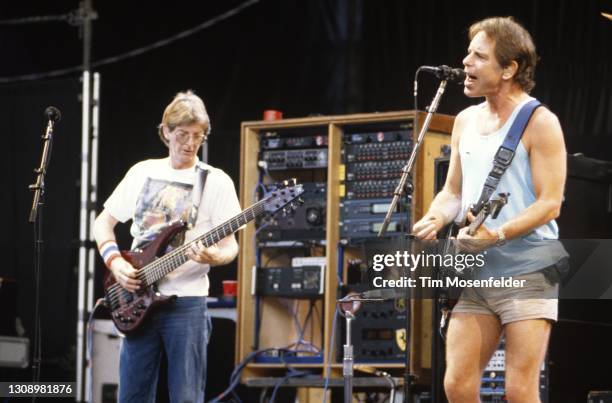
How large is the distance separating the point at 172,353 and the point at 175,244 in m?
0.57

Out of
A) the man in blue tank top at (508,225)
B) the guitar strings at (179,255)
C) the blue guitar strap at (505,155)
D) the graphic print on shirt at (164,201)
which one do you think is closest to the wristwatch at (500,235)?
the man in blue tank top at (508,225)

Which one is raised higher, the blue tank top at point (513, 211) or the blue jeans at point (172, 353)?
the blue tank top at point (513, 211)

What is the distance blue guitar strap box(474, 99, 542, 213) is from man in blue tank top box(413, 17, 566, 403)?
0.03 meters

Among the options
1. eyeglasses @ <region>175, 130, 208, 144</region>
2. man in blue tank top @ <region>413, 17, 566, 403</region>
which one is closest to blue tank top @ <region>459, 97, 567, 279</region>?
man in blue tank top @ <region>413, 17, 566, 403</region>

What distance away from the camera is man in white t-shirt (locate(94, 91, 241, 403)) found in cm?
525

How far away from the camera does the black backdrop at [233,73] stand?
24.4 ft

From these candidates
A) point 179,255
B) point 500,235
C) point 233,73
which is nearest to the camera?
point 500,235

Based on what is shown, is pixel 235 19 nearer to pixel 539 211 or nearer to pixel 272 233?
pixel 272 233

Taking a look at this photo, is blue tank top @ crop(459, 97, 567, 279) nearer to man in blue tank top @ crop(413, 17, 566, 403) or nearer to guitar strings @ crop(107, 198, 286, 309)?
man in blue tank top @ crop(413, 17, 566, 403)

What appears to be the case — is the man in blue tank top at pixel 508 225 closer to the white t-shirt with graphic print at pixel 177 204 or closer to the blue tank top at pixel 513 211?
the blue tank top at pixel 513 211

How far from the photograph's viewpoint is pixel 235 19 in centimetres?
940

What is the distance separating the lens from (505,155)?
3.88 metres

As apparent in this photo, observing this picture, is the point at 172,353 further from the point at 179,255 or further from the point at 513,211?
the point at 513,211

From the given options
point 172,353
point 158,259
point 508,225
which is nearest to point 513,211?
point 508,225
